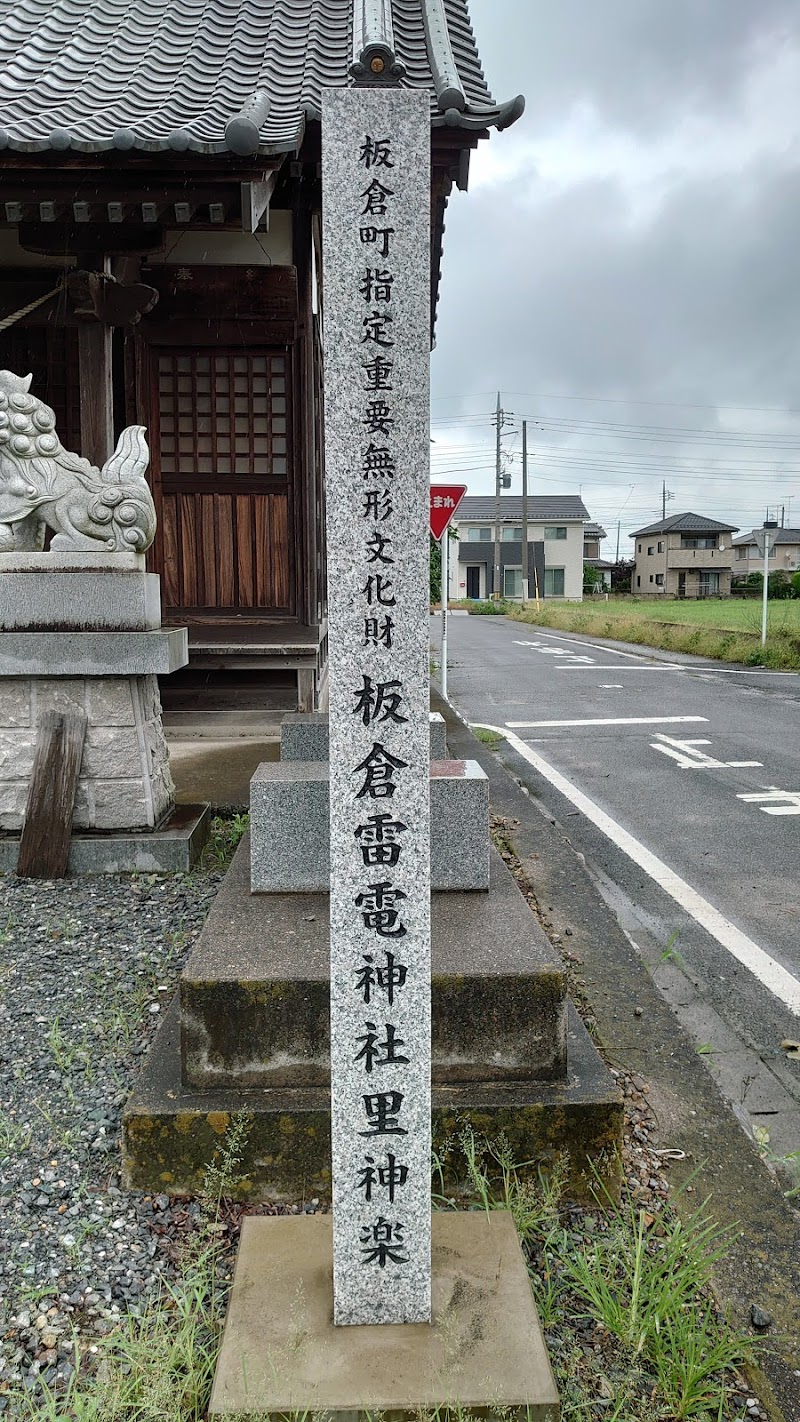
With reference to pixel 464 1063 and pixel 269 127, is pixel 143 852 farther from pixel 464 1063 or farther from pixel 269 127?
pixel 269 127

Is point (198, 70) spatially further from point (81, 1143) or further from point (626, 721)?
point (626, 721)

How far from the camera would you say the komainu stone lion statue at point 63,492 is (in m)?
4.64

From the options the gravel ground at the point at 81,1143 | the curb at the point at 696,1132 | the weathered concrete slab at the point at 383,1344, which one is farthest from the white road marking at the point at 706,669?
the weathered concrete slab at the point at 383,1344

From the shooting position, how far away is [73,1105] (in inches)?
108

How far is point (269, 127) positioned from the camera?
508 cm

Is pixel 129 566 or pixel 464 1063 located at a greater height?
pixel 129 566

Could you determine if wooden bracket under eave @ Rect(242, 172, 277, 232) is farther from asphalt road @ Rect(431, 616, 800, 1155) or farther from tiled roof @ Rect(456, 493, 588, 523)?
tiled roof @ Rect(456, 493, 588, 523)

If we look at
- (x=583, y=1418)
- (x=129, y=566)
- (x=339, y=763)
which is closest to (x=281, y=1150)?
(x=583, y=1418)

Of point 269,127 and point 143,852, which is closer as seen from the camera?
point 143,852

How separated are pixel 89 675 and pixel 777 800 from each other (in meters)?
5.32

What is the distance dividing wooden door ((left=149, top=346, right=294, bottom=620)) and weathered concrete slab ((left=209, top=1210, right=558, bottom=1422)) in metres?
6.27

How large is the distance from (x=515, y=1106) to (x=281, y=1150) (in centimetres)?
64

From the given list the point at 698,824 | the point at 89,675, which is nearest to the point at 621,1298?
the point at 89,675

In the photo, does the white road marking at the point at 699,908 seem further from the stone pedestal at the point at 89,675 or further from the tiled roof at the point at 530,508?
the tiled roof at the point at 530,508
